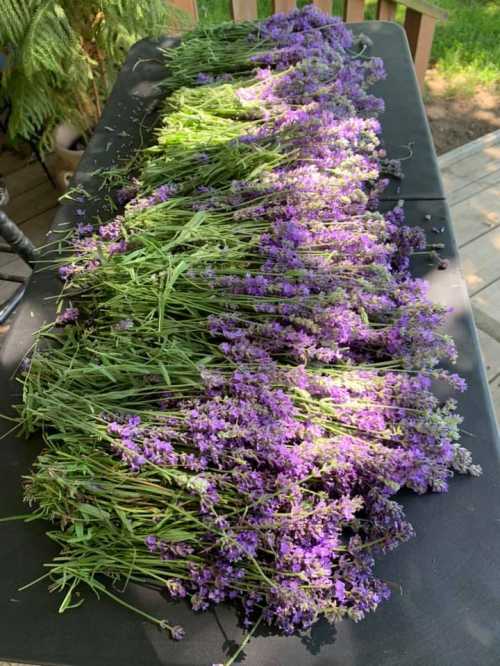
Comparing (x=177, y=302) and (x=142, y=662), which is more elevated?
(x=177, y=302)

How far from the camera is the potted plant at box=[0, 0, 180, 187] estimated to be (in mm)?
2158

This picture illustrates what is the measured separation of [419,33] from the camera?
118 inches

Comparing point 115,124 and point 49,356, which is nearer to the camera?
point 49,356

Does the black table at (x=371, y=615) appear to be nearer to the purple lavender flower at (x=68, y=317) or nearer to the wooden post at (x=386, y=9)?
the purple lavender flower at (x=68, y=317)

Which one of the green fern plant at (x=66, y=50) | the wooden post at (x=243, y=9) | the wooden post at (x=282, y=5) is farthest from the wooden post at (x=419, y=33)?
the green fern plant at (x=66, y=50)

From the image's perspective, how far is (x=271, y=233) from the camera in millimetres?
1261

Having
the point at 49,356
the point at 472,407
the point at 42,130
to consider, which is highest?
the point at 49,356

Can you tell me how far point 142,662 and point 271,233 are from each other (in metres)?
0.88

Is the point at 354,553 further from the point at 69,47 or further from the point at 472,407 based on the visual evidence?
the point at 69,47

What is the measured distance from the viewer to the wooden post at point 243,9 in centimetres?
275

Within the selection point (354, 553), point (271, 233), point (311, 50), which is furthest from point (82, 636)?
point (311, 50)

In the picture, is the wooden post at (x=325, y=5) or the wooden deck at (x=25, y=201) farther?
the wooden post at (x=325, y=5)

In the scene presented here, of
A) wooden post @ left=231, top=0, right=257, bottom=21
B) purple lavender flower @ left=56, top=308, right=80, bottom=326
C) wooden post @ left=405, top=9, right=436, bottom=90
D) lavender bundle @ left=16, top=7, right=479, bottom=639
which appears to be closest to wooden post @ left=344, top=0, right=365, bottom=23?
wooden post @ left=405, top=9, right=436, bottom=90

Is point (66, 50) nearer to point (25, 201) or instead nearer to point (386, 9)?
point (25, 201)
